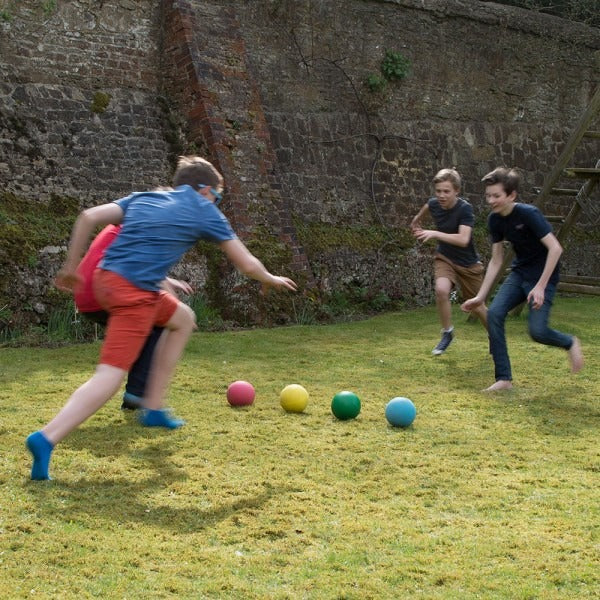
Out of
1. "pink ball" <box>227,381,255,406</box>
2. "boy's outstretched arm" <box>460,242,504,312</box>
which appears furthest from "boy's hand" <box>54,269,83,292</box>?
"boy's outstretched arm" <box>460,242,504,312</box>

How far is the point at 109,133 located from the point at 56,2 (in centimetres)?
172

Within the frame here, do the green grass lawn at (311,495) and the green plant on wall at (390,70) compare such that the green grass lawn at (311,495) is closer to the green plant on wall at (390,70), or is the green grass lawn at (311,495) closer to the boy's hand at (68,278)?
the boy's hand at (68,278)

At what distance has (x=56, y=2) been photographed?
11648 mm

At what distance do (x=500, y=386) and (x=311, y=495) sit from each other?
10.5 ft

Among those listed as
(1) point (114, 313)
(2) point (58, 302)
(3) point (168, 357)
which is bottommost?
(2) point (58, 302)

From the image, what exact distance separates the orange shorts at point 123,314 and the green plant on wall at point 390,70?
10.4m

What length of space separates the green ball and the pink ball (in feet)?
2.31

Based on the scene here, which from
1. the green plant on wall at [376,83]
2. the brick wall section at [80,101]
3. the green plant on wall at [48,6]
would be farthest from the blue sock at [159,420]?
the green plant on wall at [376,83]

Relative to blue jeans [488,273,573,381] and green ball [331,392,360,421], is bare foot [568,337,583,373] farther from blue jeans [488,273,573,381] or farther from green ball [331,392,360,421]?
green ball [331,392,360,421]

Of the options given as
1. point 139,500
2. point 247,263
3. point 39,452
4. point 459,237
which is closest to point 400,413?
point 247,263

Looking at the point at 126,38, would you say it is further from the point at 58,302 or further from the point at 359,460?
the point at 359,460

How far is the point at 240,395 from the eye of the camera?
6770 millimetres

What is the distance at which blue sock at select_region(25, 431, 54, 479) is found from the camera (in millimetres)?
4703

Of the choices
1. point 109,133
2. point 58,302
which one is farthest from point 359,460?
point 109,133
